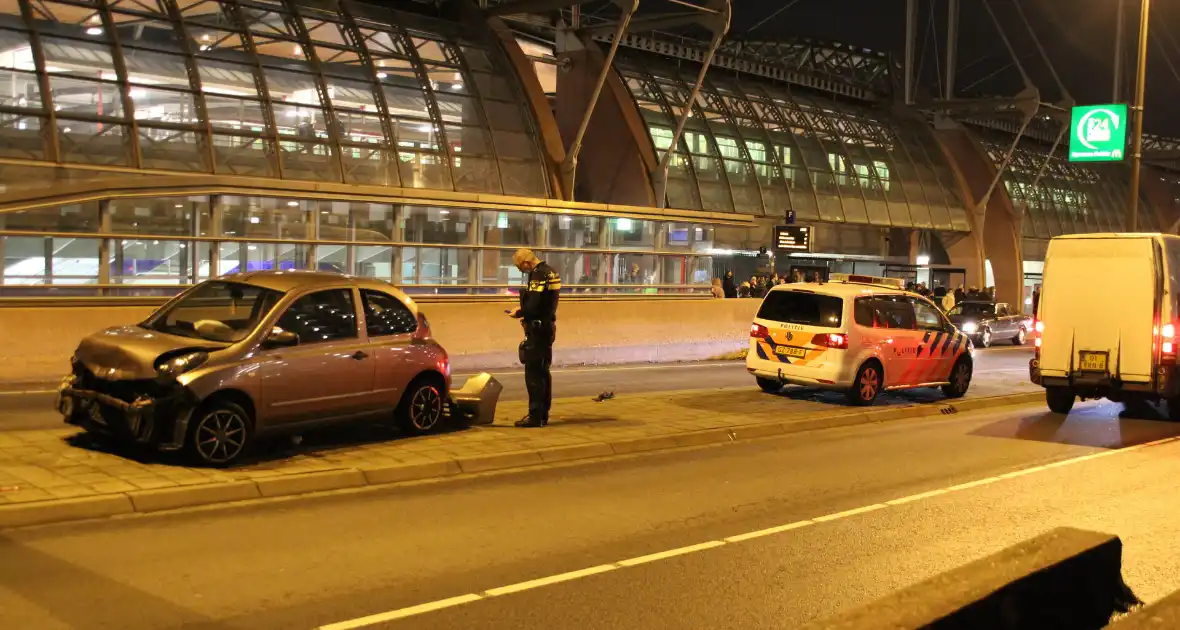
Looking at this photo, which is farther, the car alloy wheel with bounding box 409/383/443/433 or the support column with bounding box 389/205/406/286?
the support column with bounding box 389/205/406/286

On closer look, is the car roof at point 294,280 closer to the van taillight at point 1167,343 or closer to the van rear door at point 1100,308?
the van rear door at point 1100,308

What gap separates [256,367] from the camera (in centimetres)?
911

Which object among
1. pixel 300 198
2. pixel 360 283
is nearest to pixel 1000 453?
pixel 360 283

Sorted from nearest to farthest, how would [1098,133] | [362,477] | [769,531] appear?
[769,531], [362,477], [1098,133]

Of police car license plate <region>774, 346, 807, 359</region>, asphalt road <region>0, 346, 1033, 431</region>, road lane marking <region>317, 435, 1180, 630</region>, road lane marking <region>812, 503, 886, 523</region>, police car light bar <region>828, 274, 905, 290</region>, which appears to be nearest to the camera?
road lane marking <region>317, 435, 1180, 630</region>

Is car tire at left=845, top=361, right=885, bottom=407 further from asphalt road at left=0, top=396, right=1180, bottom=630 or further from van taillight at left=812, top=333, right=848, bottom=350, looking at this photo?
asphalt road at left=0, top=396, right=1180, bottom=630

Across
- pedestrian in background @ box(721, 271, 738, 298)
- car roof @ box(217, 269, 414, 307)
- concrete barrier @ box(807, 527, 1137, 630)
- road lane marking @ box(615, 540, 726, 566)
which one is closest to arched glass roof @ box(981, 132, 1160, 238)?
pedestrian in background @ box(721, 271, 738, 298)

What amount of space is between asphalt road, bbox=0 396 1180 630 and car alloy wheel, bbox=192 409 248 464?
1.06m

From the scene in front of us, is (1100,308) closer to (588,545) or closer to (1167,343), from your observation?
(1167,343)

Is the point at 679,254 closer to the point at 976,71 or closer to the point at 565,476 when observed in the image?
the point at 565,476

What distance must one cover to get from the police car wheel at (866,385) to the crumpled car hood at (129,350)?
29.8 feet

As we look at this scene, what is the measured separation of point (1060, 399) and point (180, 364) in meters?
12.4

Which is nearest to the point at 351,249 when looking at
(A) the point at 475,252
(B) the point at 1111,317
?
(A) the point at 475,252

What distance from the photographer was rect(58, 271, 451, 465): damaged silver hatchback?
8648 millimetres
